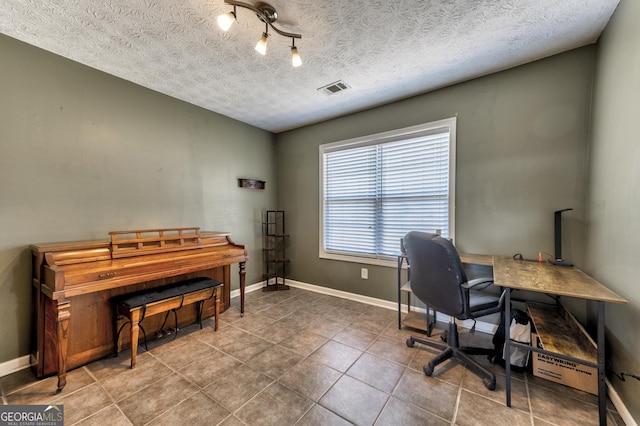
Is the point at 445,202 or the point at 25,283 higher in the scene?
the point at 445,202

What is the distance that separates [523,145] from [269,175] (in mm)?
3339

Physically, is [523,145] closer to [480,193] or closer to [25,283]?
[480,193]

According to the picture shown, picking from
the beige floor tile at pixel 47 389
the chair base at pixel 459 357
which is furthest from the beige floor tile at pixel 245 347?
the chair base at pixel 459 357

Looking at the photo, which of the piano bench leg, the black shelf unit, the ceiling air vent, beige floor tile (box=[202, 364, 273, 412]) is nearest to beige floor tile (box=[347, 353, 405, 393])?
beige floor tile (box=[202, 364, 273, 412])

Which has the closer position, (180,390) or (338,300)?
(180,390)

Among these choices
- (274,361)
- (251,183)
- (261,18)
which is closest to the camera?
(261,18)

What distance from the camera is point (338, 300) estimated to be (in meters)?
3.42

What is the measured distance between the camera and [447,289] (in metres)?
1.77

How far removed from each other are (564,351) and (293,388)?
1757 millimetres

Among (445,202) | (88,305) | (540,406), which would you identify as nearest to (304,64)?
(445,202)

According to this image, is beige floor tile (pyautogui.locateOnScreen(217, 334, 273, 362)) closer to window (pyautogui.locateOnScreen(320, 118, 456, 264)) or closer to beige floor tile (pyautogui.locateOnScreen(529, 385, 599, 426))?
window (pyautogui.locateOnScreen(320, 118, 456, 264))

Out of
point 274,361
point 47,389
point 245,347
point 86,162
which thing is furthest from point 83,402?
point 86,162

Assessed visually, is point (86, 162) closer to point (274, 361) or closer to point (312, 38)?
point (312, 38)

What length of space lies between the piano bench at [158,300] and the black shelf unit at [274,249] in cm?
147
